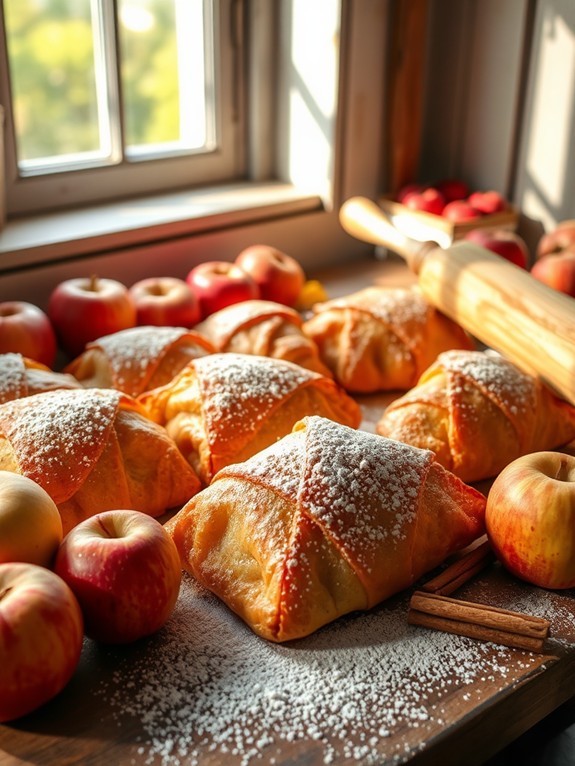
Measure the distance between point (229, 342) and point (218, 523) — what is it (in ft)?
1.38

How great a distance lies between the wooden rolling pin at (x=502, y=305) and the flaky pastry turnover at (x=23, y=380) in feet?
1.81

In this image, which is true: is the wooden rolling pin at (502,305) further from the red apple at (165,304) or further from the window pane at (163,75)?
the window pane at (163,75)

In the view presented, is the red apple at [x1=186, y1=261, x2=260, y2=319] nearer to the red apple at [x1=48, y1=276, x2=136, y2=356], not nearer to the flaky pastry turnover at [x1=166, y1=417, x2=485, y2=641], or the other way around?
the red apple at [x1=48, y1=276, x2=136, y2=356]

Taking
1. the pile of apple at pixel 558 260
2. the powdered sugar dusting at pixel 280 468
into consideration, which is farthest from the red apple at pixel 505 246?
the powdered sugar dusting at pixel 280 468

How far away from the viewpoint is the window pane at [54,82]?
4.67 ft

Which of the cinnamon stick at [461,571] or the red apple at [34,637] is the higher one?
the red apple at [34,637]

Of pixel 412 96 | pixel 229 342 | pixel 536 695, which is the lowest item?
pixel 536 695

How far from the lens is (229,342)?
1247 millimetres

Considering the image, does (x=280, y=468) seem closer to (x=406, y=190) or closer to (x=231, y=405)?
(x=231, y=405)

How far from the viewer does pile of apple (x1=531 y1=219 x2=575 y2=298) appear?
1439 millimetres

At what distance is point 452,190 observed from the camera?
1.72m

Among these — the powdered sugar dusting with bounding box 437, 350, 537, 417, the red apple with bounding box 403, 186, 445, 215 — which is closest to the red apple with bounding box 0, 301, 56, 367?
the powdered sugar dusting with bounding box 437, 350, 537, 417

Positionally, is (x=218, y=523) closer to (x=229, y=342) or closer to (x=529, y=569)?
(x=529, y=569)

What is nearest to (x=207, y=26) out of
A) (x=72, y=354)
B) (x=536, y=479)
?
(x=72, y=354)
